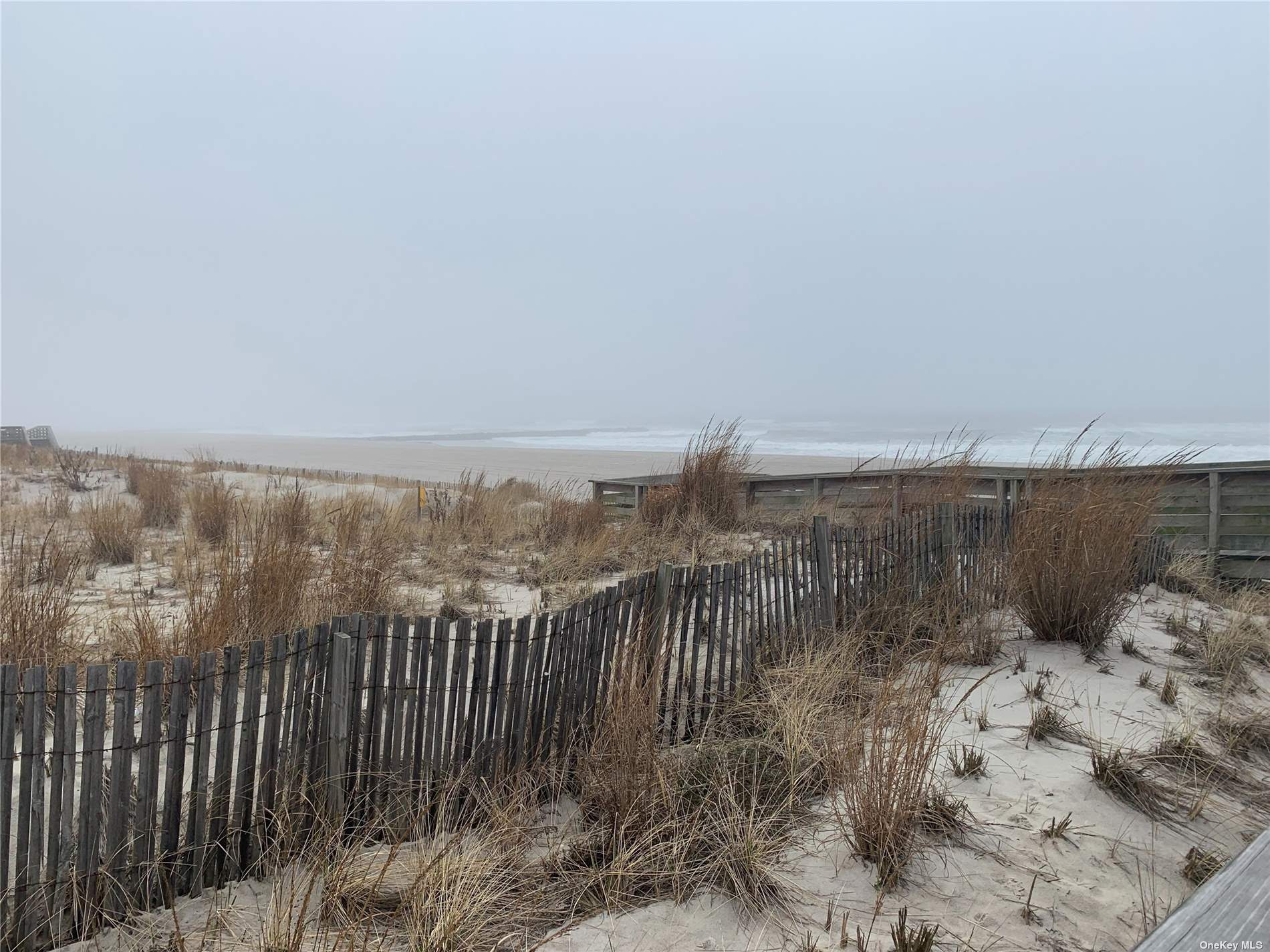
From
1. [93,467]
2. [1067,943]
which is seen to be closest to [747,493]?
[1067,943]

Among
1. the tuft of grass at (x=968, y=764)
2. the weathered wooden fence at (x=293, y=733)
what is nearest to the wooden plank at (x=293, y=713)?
the weathered wooden fence at (x=293, y=733)

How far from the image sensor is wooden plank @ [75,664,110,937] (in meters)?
2.30

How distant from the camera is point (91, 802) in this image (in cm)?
235

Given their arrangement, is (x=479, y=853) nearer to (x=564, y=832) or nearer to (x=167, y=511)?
(x=564, y=832)

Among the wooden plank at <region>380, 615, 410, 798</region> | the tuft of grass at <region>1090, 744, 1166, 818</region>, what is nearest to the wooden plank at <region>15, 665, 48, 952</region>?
the wooden plank at <region>380, 615, 410, 798</region>

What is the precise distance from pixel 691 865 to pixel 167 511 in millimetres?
9841

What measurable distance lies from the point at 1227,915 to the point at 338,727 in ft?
8.64

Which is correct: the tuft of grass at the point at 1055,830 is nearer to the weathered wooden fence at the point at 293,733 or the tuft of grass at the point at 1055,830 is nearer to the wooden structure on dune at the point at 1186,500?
the weathered wooden fence at the point at 293,733

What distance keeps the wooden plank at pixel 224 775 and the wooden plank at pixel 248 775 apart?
0.03 metres

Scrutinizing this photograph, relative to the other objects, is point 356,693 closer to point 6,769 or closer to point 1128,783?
point 6,769

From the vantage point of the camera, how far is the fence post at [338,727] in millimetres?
2773

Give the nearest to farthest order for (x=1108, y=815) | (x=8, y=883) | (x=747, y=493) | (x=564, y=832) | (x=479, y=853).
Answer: (x=8, y=883)
(x=479, y=853)
(x=564, y=832)
(x=1108, y=815)
(x=747, y=493)

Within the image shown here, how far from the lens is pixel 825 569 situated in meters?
4.83

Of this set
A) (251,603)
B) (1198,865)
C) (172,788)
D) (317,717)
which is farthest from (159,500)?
(1198,865)
